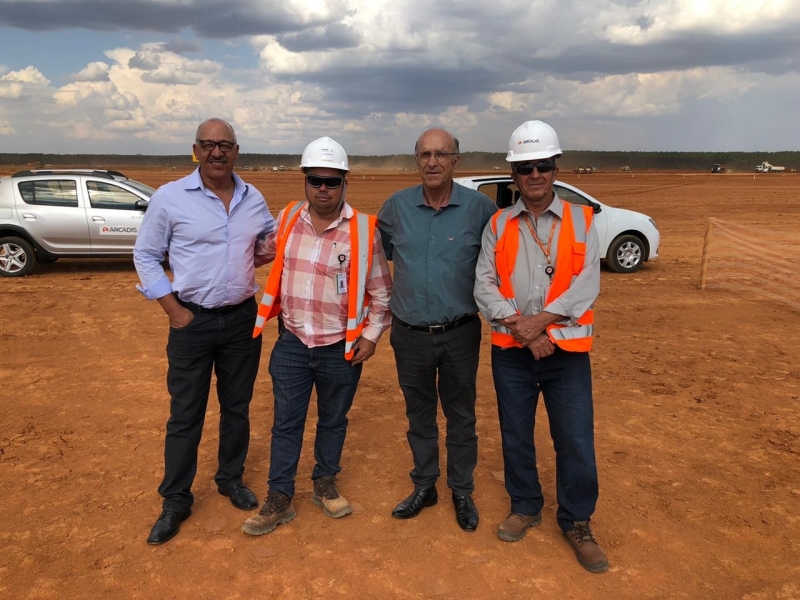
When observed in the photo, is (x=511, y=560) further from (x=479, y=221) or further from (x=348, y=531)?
(x=479, y=221)

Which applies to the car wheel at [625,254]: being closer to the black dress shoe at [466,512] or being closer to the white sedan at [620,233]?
the white sedan at [620,233]

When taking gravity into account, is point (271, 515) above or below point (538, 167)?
below

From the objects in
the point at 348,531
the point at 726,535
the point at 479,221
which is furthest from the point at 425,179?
the point at 726,535

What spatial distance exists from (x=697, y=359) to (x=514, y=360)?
426cm

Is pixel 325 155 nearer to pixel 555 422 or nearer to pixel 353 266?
pixel 353 266

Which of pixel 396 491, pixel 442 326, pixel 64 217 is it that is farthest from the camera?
pixel 64 217

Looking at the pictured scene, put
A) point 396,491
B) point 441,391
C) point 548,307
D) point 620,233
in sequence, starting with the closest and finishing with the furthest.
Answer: point 548,307, point 441,391, point 396,491, point 620,233

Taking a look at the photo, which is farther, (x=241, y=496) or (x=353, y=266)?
(x=241, y=496)

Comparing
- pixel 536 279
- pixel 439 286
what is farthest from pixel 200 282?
pixel 536 279

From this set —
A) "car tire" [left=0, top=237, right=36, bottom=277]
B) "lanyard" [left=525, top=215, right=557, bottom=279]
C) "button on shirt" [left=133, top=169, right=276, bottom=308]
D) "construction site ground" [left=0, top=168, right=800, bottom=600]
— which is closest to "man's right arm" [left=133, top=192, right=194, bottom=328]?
"button on shirt" [left=133, top=169, right=276, bottom=308]

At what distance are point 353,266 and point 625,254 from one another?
30.3 feet

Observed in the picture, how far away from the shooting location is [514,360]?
3.42m

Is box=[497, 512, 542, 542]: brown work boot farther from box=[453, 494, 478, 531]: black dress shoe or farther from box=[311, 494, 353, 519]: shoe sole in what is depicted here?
box=[311, 494, 353, 519]: shoe sole

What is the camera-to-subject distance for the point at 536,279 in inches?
128
